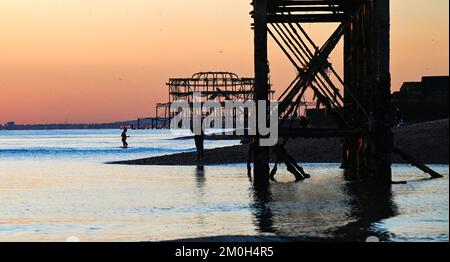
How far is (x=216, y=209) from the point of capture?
20.2 metres

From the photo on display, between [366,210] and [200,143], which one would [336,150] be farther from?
[366,210]

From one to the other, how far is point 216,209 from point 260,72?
5.54m

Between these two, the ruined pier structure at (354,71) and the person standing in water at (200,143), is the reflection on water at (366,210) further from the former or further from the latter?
the person standing in water at (200,143)

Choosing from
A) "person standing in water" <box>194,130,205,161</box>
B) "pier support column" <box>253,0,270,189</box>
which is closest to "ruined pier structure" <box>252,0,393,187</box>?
"pier support column" <box>253,0,270,189</box>

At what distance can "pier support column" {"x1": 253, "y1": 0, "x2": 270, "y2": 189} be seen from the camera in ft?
80.3

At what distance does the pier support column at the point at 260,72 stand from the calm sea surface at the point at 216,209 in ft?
1.68

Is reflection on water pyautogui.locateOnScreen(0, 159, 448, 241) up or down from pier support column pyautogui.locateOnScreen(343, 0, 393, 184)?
down

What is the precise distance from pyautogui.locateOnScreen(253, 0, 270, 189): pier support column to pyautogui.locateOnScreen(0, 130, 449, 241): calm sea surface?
1.68ft

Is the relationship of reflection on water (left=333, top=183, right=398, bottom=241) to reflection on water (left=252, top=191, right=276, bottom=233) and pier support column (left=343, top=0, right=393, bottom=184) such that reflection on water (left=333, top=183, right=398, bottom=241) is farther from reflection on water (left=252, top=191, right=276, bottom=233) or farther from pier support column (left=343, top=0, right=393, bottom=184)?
reflection on water (left=252, top=191, right=276, bottom=233)

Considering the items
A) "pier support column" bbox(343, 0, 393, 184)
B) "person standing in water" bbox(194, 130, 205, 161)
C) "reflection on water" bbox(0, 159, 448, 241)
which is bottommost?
"reflection on water" bbox(0, 159, 448, 241)

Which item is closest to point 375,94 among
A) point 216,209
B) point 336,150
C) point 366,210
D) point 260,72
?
point 260,72

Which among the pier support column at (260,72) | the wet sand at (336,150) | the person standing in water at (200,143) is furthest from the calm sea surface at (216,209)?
the person standing in water at (200,143)
